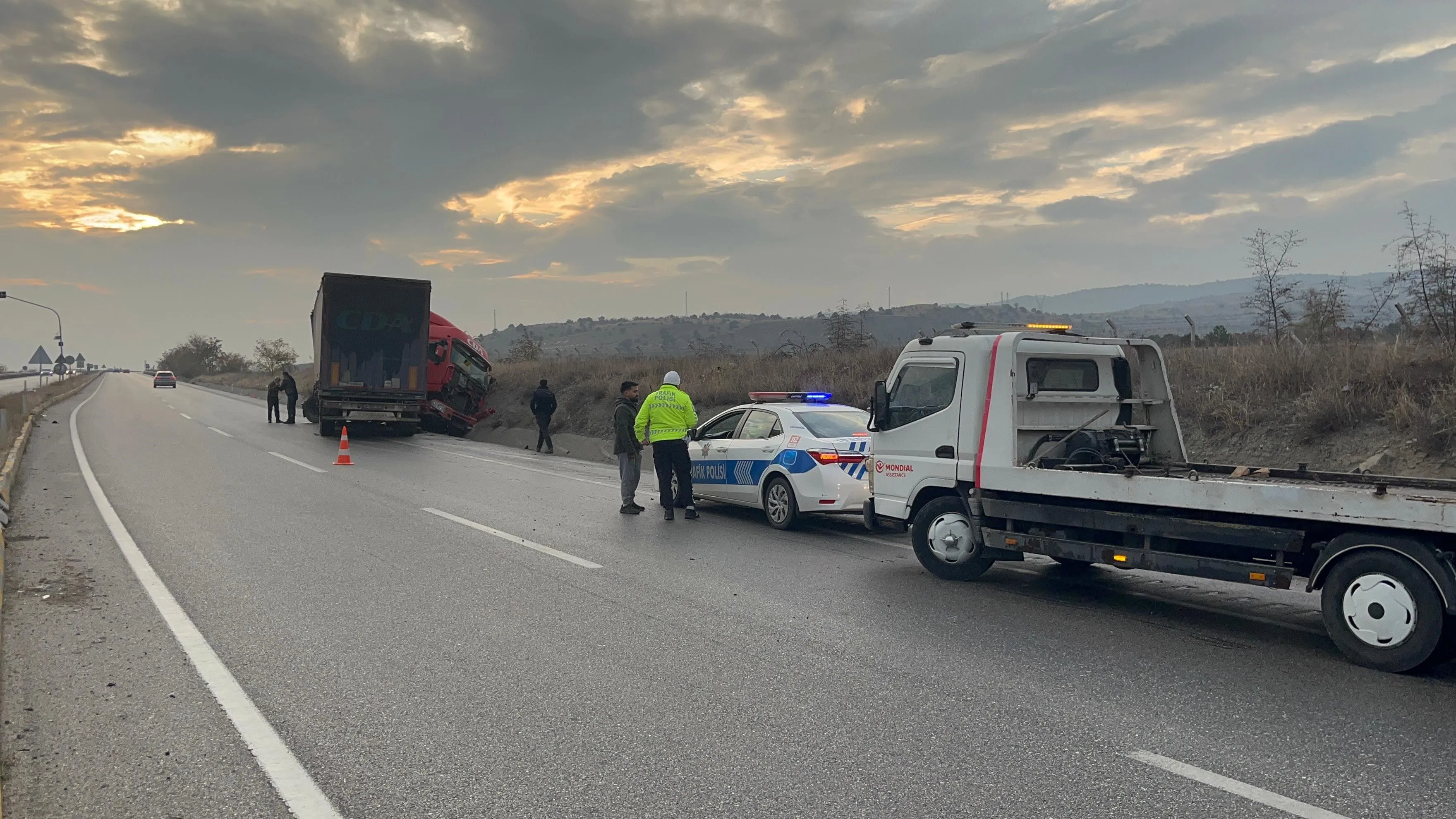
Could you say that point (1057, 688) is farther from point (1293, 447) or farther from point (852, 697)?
point (1293, 447)

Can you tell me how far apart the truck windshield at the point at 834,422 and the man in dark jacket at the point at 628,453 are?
2.22m

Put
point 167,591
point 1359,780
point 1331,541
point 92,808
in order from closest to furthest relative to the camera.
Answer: point 92,808
point 1359,780
point 1331,541
point 167,591

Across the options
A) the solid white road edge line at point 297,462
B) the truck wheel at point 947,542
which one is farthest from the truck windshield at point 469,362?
the truck wheel at point 947,542

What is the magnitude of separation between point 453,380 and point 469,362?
842 millimetres

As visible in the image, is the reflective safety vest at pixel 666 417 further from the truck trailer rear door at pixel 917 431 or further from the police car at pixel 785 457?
the truck trailer rear door at pixel 917 431

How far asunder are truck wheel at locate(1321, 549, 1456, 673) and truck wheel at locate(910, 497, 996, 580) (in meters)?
2.68

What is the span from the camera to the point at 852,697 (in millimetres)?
4945

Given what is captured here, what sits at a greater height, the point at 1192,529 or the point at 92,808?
the point at 1192,529

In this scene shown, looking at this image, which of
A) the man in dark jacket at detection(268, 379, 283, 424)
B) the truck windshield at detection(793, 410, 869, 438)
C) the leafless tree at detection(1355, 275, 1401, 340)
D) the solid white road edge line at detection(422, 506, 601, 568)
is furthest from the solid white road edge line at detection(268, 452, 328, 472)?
the leafless tree at detection(1355, 275, 1401, 340)

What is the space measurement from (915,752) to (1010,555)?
3.83 m

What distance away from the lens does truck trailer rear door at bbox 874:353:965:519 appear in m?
8.05

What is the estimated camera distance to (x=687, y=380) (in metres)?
27.6

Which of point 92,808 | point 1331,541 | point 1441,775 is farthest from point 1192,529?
point 92,808

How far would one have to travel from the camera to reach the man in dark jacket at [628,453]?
1193 cm
